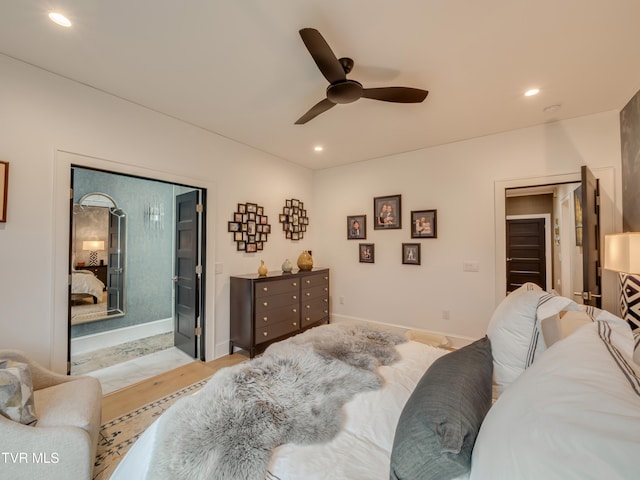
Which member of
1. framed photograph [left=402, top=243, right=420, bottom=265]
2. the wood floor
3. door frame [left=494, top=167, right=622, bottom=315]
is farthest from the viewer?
framed photograph [left=402, top=243, right=420, bottom=265]

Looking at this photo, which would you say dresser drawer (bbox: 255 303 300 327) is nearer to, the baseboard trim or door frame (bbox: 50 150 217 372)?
door frame (bbox: 50 150 217 372)

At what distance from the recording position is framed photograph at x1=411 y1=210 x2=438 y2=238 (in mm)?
3854

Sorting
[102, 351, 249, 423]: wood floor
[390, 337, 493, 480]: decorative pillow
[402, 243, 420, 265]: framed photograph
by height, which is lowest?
[102, 351, 249, 423]: wood floor

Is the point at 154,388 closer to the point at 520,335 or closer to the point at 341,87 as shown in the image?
the point at 520,335

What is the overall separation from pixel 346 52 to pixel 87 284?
169 inches

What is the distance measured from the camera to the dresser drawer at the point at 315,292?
13.1 ft

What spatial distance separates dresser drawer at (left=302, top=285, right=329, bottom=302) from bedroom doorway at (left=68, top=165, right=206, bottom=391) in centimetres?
138

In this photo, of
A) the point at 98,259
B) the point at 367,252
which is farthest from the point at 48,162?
the point at 367,252

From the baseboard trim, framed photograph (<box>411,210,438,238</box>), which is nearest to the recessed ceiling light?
the baseboard trim

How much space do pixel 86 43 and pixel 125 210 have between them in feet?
8.62

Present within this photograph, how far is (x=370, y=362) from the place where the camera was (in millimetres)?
1616

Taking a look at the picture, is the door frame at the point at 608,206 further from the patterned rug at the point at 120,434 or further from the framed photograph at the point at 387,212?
the patterned rug at the point at 120,434

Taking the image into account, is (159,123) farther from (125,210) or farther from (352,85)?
(352,85)

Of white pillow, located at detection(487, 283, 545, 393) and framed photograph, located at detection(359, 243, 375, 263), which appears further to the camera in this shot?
framed photograph, located at detection(359, 243, 375, 263)
